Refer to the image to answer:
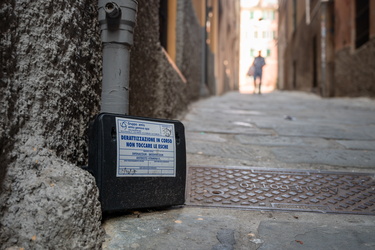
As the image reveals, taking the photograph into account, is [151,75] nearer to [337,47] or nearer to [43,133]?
[43,133]

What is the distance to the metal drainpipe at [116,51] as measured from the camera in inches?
66.0

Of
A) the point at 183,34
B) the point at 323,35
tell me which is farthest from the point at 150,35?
the point at 323,35

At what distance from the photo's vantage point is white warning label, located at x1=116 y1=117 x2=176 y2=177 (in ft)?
4.83

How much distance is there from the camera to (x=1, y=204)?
46.9 inches

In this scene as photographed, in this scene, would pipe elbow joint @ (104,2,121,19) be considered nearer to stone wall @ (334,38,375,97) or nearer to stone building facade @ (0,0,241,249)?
stone building facade @ (0,0,241,249)

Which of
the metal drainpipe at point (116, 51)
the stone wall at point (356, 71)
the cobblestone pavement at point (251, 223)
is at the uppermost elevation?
the stone wall at point (356, 71)

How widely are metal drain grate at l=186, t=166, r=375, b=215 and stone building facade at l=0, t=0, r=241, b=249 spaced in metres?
0.67

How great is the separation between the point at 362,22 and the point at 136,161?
884 cm

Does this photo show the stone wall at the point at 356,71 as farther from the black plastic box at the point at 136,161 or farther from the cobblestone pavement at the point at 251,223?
the black plastic box at the point at 136,161

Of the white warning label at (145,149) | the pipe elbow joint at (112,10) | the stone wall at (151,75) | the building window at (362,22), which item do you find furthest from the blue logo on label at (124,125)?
the building window at (362,22)

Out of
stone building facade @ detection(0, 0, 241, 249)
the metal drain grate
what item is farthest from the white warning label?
the metal drain grate

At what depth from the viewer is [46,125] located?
1.35m

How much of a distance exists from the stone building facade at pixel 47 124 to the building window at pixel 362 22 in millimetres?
8281

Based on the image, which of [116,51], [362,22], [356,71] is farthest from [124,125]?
[362,22]
